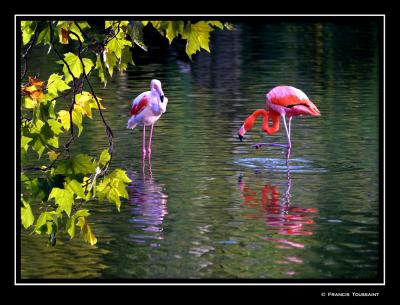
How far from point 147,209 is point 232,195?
89 centimetres

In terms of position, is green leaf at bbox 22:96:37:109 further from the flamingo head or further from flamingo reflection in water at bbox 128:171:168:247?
the flamingo head

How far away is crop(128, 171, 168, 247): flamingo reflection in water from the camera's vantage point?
8375 millimetres

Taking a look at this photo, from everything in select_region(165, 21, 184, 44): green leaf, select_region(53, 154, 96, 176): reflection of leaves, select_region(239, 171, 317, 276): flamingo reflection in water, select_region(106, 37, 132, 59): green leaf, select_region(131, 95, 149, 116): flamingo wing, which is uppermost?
select_region(165, 21, 184, 44): green leaf

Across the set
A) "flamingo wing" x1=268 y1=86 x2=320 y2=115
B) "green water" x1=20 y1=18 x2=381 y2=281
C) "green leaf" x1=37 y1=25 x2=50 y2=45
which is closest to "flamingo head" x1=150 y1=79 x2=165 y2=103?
"green water" x1=20 y1=18 x2=381 y2=281

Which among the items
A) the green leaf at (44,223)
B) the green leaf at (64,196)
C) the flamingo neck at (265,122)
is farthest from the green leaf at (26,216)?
the flamingo neck at (265,122)

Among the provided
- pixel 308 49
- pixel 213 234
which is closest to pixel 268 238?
pixel 213 234

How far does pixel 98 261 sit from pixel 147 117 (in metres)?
5.89

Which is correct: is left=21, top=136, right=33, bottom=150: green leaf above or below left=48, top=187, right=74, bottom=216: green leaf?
above

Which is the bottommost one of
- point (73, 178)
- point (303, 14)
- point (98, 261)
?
point (98, 261)

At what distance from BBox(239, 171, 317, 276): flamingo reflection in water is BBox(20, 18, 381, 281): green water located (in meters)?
0.01

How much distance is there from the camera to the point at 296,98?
13.1 metres

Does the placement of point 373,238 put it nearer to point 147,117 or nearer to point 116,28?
point 116,28

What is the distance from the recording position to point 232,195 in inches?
392

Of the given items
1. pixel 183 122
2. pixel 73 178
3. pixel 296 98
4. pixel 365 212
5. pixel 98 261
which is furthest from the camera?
pixel 183 122
